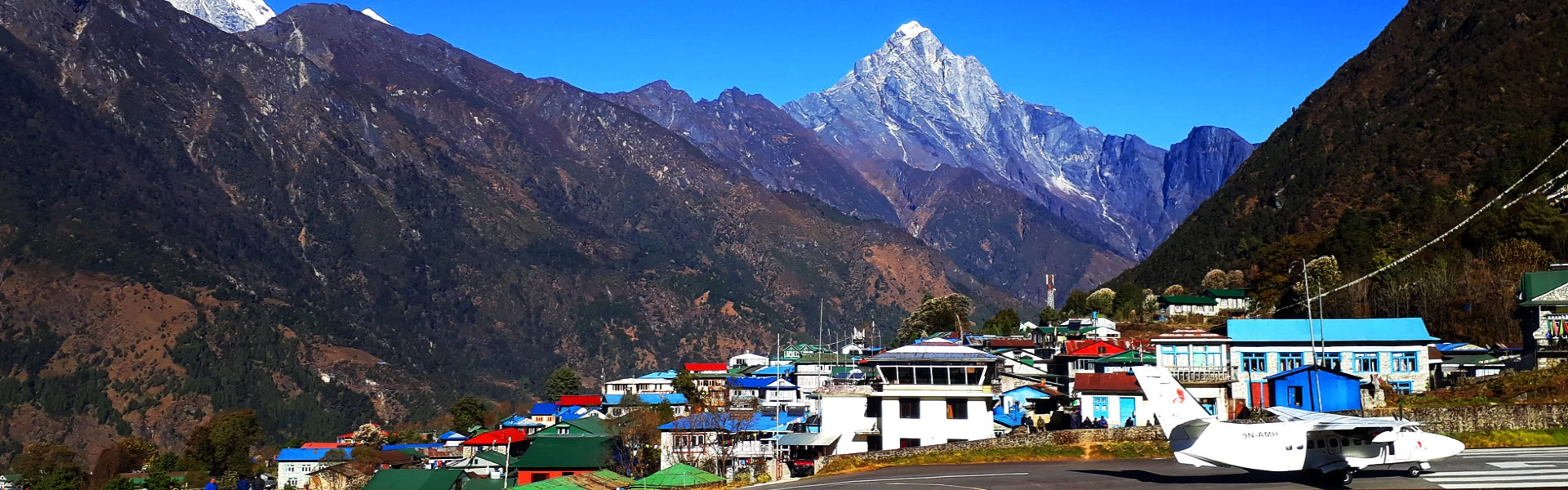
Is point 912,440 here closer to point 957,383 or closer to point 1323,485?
point 957,383

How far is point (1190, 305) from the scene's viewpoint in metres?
140

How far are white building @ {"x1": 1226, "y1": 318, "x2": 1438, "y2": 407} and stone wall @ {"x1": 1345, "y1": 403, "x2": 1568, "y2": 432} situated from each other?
1939 cm

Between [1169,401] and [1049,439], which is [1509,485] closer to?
[1169,401]

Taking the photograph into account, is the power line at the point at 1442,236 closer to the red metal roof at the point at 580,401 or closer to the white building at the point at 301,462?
the red metal roof at the point at 580,401

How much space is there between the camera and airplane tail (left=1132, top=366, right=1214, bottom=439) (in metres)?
45.4

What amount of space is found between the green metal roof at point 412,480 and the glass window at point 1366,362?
55532 millimetres

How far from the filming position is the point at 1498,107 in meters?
173

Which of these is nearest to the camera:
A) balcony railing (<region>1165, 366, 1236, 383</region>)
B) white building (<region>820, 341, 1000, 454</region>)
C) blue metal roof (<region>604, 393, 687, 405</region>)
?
white building (<region>820, 341, 1000, 454</region>)

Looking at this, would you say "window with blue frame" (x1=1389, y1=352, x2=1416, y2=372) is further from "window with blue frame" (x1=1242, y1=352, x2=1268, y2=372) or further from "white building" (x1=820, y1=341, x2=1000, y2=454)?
"white building" (x1=820, y1=341, x2=1000, y2=454)

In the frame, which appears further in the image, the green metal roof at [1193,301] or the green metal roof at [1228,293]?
the green metal roof at [1228,293]

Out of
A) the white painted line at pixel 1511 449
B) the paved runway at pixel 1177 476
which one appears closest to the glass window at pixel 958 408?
the paved runway at pixel 1177 476

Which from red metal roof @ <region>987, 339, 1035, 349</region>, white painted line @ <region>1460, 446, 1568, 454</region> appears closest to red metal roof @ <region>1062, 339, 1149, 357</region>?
red metal roof @ <region>987, 339, 1035, 349</region>

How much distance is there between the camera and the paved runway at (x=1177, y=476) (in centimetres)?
4319

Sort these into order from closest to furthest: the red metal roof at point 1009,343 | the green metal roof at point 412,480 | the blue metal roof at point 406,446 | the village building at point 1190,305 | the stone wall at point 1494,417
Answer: the stone wall at point 1494,417
the green metal roof at point 412,480
the red metal roof at point 1009,343
the village building at point 1190,305
the blue metal roof at point 406,446
